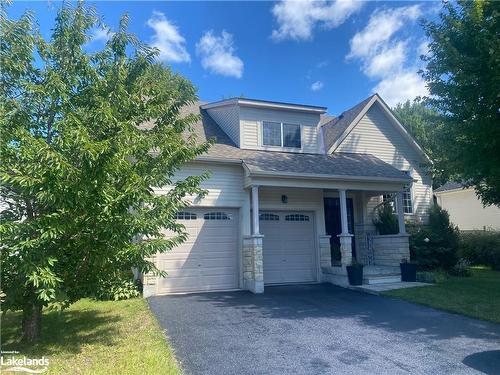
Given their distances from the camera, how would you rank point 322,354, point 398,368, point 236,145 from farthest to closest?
→ point 236,145, point 322,354, point 398,368

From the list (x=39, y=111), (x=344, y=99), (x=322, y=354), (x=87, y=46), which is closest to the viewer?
(x=322, y=354)

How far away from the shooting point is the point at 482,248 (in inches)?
669

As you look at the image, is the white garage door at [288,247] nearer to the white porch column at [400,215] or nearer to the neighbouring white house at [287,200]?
the neighbouring white house at [287,200]

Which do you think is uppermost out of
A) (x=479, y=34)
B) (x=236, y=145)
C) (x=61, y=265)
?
(x=479, y=34)

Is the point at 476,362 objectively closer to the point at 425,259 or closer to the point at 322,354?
the point at 322,354

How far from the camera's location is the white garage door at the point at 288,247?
12.5 m

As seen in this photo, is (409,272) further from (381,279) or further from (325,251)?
(325,251)

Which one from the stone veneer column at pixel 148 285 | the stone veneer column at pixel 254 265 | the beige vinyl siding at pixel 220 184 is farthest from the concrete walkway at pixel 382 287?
the stone veneer column at pixel 148 285

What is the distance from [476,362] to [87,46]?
8.16 metres

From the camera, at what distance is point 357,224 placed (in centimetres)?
1439

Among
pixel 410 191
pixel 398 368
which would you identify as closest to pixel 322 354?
pixel 398 368

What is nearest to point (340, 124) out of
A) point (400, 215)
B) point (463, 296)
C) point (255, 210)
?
point (400, 215)

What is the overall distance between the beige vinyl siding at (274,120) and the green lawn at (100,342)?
7124 millimetres

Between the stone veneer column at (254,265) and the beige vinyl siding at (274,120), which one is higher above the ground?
the beige vinyl siding at (274,120)
